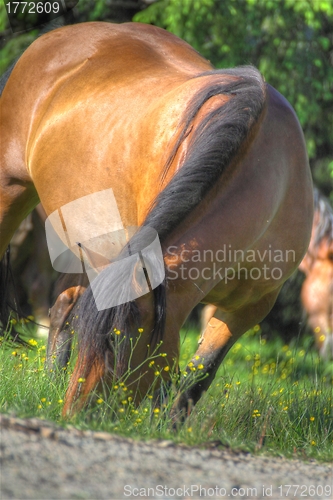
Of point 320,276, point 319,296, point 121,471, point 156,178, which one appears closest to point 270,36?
point 320,276

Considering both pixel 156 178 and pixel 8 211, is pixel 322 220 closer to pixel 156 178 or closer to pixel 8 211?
pixel 8 211

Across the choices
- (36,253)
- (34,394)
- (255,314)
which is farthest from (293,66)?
(34,394)

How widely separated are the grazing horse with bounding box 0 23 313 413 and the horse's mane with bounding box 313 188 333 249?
137 inches

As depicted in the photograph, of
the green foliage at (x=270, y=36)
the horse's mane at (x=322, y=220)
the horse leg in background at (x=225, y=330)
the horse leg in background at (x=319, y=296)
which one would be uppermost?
the green foliage at (x=270, y=36)

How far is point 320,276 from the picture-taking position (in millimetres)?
8352

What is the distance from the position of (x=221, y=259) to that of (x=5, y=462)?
1390mm

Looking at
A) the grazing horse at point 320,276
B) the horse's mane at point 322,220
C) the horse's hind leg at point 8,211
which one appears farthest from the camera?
the grazing horse at point 320,276

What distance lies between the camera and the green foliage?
7293 millimetres

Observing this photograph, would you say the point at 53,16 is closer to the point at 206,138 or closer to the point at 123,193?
the point at 123,193

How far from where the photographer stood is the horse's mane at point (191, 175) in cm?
266

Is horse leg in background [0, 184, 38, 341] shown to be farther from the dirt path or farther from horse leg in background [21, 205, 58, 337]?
horse leg in background [21, 205, 58, 337]

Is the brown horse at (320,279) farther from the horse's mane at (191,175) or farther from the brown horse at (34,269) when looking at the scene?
the horse's mane at (191,175)

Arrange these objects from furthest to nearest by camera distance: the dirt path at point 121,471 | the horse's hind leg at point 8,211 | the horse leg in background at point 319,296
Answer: the horse leg in background at point 319,296 < the horse's hind leg at point 8,211 < the dirt path at point 121,471

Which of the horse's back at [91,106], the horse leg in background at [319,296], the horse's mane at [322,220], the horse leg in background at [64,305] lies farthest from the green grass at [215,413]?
the horse leg in background at [319,296]
